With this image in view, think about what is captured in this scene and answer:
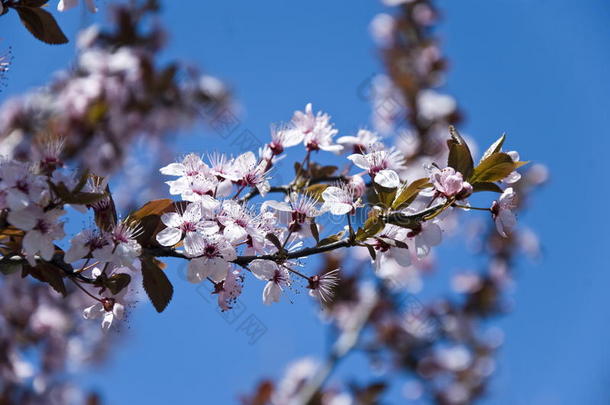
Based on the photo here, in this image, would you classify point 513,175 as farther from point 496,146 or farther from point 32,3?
point 32,3

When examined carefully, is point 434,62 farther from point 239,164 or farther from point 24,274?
point 24,274

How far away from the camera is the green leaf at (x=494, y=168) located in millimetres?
1424

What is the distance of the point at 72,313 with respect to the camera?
4.75m

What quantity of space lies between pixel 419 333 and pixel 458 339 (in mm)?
324

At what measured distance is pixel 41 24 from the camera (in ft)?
5.11

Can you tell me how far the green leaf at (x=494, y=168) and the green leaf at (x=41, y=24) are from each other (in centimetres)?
110

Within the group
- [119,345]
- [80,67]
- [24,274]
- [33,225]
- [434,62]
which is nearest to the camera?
[33,225]

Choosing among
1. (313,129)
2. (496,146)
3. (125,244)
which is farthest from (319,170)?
(125,244)

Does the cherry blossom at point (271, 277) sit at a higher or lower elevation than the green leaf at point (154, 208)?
higher

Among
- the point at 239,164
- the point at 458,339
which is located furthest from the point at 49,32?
the point at 458,339

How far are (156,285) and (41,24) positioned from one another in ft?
2.43

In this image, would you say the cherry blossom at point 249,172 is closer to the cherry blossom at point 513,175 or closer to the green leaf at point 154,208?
the green leaf at point 154,208

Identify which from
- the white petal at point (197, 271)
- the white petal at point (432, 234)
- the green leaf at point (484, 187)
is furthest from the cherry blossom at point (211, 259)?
the green leaf at point (484, 187)

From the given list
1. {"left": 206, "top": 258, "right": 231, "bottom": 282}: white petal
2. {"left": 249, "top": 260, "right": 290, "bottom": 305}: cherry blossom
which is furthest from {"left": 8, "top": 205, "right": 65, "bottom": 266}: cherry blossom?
{"left": 249, "top": 260, "right": 290, "bottom": 305}: cherry blossom
